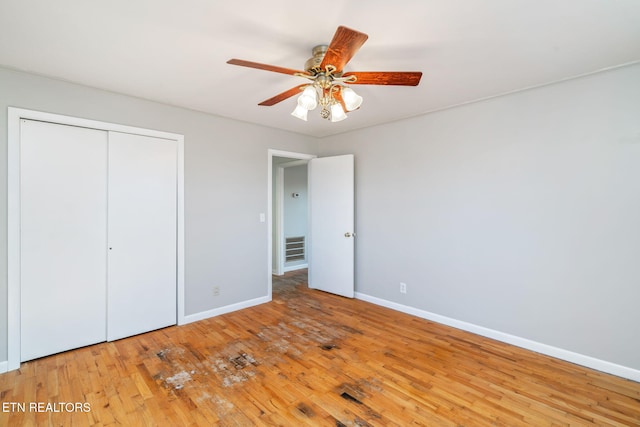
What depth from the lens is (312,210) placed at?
181 inches

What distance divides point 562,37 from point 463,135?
128 cm

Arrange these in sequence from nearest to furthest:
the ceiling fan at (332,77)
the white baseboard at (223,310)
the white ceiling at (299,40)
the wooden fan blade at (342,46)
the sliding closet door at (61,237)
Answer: the wooden fan blade at (342,46), the white ceiling at (299,40), the ceiling fan at (332,77), the sliding closet door at (61,237), the white baseboard at (223,310)

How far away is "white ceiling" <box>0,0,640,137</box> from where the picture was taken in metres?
1.62

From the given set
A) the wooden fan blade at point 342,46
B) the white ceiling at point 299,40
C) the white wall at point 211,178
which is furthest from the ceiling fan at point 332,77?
the white wall at point 211,178

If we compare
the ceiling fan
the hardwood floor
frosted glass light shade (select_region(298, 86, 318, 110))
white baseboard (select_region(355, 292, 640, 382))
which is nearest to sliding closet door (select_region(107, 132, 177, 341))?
the hardwood floor

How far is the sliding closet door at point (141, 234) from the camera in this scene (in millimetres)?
Result: 2877

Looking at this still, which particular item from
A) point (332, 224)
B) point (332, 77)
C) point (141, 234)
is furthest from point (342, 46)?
point (332, 224)

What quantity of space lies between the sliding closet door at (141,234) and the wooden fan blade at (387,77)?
229cm

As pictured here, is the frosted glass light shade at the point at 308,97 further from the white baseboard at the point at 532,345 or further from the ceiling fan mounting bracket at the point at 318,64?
the white baseboard at the point at 532,345

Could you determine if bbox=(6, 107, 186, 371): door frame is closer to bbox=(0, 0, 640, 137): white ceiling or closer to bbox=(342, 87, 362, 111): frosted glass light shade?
bbox=(0, 0, 640, 137): white ceiling

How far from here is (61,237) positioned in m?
2.61

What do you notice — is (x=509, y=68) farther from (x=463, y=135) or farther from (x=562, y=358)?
(x=562, y=358)

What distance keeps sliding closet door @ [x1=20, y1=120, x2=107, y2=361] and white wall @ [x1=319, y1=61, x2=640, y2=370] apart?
3.13 m

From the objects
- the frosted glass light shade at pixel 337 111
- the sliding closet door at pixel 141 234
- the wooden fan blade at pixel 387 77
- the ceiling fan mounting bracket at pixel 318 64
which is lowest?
the sliding closet door at pixel 141 234
